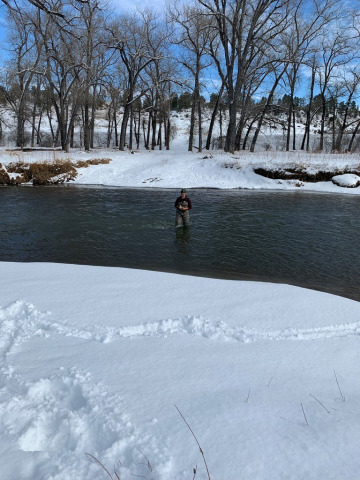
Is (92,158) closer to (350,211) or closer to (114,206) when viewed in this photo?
(114,206)

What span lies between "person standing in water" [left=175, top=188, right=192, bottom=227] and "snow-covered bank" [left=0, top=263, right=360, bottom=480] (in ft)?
19.2

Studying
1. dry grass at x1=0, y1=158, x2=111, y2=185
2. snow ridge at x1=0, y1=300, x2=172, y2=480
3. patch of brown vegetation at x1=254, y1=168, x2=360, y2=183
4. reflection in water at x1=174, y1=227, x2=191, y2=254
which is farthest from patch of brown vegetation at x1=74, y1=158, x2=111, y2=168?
snow ridge at x1=0, y1=300, x2=172, y2=480

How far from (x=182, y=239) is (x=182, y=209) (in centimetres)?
145

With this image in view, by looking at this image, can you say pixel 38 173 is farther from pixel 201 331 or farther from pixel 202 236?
pixel 201 331

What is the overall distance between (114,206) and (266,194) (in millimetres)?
9777

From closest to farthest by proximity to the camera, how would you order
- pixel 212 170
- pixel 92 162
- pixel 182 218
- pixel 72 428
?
1. pixel 72 428
2. pixel 182 218
3. pixel 212 170
4. pixel 92 162

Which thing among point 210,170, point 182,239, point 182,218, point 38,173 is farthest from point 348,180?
point 38,173

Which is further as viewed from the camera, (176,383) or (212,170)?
(212,170)

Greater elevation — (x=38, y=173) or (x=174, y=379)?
(x=38, y=173)

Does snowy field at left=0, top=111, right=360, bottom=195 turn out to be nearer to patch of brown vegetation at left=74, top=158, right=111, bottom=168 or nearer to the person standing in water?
patch of brown vegetation at left=74, top=158, right=111, bottom=168

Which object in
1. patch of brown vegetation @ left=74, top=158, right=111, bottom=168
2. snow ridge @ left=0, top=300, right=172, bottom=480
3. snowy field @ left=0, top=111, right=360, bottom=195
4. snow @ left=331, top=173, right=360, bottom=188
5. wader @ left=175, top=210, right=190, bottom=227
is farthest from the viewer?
patch of brown vegetation @ left=74, top=158, right=111, bottom=168

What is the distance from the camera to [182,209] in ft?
35.1

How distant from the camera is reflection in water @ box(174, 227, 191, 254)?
8738 millimetres

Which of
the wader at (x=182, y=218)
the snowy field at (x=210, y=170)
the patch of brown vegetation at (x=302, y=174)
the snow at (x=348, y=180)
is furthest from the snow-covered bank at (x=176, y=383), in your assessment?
the patch of brown vegetation at (x=302, y=174)
